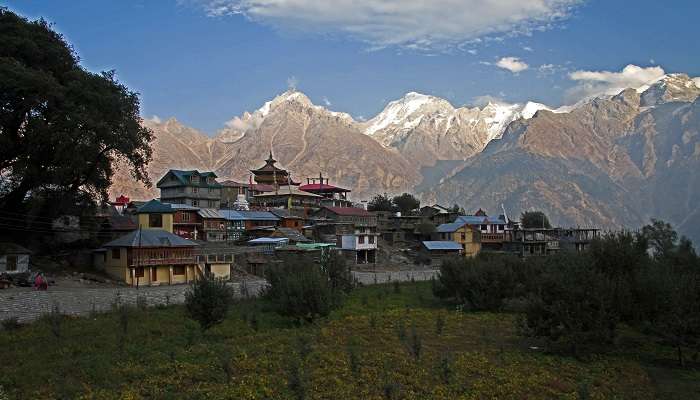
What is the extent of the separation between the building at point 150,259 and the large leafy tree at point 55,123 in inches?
160

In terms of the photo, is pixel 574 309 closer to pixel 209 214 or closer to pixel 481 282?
pixel 481 282

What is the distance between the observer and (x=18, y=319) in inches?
1064

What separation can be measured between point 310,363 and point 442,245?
53351 mm

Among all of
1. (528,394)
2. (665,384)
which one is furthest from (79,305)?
(665,384)

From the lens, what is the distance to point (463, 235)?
7419cm

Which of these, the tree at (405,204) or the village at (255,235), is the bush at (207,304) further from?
the tree at (405,204)

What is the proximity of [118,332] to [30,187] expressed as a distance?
21201mm

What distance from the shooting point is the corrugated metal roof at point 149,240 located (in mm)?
42594

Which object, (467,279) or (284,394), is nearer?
(284,394)

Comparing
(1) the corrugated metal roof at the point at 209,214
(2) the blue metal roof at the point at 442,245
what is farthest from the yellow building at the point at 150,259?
(2) the blue metal roof at the point at 442,245

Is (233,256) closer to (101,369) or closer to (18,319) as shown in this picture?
(18,319)

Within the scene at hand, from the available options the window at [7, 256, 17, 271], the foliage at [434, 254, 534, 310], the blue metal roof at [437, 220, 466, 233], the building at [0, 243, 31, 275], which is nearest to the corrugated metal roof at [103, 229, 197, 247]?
the building at [0, 243, 31, 275]

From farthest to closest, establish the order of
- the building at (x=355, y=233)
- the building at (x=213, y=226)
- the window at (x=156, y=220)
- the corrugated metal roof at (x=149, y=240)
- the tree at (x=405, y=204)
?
the tree at (x=405, y=204), the building at (x=355, y=233), the building at (x=213, y=226), the window at (x=156, y=220), the corrugated metal roof at (x=149, y=240)

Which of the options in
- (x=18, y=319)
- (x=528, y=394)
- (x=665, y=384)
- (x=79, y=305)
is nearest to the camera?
(x=528, y=394)
